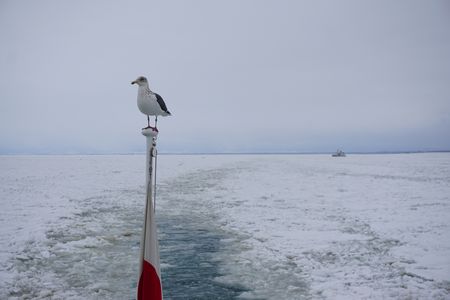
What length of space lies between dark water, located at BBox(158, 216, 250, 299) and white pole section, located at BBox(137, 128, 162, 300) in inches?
71.4

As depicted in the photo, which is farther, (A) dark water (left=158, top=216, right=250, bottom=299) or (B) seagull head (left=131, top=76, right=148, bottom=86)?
(A) dark water (left=158, top=216, right=250, bottom=299)

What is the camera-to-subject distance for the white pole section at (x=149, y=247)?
9.38 ft

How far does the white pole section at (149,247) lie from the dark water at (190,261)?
1.81 metres

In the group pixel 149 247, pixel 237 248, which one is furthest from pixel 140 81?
pixel 237 248

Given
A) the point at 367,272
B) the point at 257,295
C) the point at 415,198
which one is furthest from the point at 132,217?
the point at 415,198

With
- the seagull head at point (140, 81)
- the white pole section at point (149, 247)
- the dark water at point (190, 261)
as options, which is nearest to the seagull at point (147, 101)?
the seagull head at point (140, 81)

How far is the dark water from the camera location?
4715 millimetres

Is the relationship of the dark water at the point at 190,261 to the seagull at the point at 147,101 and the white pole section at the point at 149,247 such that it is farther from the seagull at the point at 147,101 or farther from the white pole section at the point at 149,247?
the seagull at the point at 147,101

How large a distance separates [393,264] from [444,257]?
114 cm

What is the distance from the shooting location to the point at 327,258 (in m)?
6.05

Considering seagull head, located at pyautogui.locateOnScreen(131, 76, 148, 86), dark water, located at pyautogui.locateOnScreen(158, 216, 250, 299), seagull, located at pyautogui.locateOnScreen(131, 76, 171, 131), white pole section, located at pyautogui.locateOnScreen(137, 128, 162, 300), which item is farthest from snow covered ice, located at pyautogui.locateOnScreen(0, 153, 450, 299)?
seagull head, located at pyautogui.locateOnScreen(131, 76, 148, 86)

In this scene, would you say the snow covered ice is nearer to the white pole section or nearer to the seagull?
the white pole section

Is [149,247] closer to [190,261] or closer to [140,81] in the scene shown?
[140,81]

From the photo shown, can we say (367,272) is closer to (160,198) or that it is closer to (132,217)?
(132,217)
